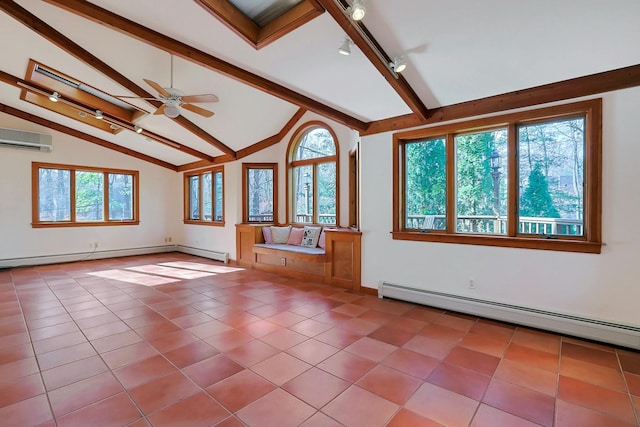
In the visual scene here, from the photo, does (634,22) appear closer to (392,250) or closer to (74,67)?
(392,250)

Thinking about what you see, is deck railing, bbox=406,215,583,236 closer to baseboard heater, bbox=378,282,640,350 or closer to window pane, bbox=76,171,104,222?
baseboard heater, bbox=378,282,640,350

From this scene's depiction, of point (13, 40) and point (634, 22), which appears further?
point (13, 40)

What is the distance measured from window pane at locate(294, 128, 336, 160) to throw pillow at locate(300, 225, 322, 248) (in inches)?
58.2

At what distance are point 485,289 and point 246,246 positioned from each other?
4.77 meters

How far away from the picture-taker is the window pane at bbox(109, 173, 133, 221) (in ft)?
26.0

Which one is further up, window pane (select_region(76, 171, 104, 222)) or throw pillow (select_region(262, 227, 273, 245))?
window pane (select_region(76, 171, 104, 222))

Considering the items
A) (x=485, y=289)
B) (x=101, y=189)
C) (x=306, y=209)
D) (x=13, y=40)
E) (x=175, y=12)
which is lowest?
(x=485, y=289)

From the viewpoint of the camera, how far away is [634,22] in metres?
2.34

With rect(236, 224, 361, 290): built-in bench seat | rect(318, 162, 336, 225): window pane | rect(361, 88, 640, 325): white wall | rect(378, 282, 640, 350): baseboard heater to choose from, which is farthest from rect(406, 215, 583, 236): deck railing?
rect(318, 162, 336, 225): window pane

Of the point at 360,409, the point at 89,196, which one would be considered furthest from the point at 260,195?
the point at 360,409

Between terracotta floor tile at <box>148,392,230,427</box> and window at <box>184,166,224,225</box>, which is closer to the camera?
terracotta floor tile at <box>148,392,230,427</box>

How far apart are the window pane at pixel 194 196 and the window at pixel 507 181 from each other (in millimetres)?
6084

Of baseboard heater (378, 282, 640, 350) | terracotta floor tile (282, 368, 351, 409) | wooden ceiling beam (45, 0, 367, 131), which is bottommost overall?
terracotta floor tile (282, 368, 351, 409)

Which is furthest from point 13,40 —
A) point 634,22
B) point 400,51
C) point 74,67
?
point 634,22
